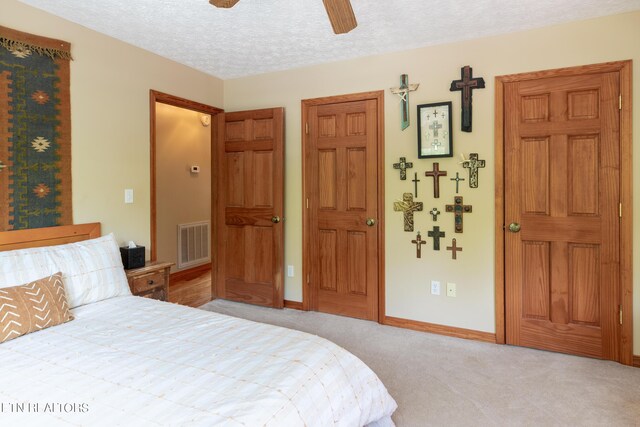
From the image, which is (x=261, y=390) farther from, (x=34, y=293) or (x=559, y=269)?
(x=559, y=269)

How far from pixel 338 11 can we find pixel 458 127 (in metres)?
1.68

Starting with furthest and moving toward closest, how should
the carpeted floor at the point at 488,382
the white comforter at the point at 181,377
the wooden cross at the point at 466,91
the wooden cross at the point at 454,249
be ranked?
the wooden cross at the point at 454,249 < the wooden cross at the point at 466,91 < the carpeted floor at the point at 488,382 < the white comforter at the point at 181,377

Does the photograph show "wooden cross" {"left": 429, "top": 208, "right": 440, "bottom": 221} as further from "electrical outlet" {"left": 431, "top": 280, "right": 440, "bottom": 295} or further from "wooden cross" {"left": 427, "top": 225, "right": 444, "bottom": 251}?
"electrical outlet" {"left": 431, "top": 280, "right": 440, "bottom": 295}

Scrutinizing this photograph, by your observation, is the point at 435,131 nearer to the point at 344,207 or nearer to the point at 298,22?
the point at 344,207

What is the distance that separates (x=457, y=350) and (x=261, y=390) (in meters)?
2.04

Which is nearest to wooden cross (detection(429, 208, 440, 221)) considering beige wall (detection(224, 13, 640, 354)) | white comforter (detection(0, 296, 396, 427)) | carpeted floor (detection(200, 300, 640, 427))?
beige wall (detection(224, 13, 640, 354))

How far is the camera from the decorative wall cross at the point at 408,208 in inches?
125

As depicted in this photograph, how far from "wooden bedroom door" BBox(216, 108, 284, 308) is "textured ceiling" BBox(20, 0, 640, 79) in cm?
77

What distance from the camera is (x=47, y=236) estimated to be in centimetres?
244

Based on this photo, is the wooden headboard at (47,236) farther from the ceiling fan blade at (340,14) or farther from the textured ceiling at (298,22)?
the ceiling fan blade at (340,14)

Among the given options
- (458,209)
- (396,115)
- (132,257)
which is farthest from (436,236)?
(132,257)

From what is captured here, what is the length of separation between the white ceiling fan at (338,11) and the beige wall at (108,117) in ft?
5.08

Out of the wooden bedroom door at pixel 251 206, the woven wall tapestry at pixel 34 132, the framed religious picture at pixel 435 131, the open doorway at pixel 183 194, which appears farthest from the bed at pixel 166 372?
the open doorway at pixel 183 194

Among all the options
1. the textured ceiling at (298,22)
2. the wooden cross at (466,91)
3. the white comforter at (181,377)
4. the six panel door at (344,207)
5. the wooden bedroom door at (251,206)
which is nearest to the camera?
the white comforter at (181,377)
